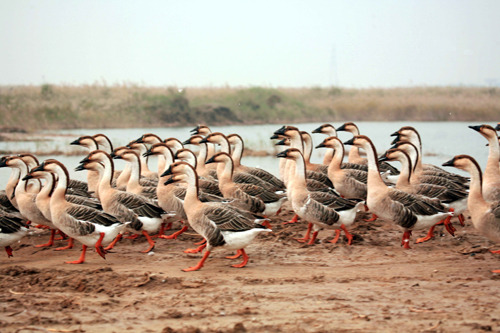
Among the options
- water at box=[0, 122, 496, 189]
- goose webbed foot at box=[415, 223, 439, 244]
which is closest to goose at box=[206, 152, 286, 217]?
goose webbed foot at box=[415, 223, 439, 244]

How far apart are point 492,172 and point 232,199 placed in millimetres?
4519

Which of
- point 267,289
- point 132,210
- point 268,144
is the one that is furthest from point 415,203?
point 268,144

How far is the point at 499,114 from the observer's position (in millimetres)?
20609

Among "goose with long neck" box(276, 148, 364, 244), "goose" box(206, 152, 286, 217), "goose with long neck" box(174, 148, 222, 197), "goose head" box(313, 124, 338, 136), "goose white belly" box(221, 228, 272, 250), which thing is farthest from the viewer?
"goose head" box(313, 124, 338, 136)

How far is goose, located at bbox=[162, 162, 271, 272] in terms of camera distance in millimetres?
6453

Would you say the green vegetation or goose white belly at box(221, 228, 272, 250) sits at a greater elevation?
the green vegetation

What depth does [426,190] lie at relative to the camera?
8.24m

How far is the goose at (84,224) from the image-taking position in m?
6.72

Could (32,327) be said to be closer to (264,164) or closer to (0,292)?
(0,292)

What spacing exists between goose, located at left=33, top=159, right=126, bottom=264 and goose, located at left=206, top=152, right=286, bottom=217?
224 centimetres

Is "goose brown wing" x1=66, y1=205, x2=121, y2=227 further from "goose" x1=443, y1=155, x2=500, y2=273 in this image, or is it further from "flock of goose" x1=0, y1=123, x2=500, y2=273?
"goose" x1=443, y1=155, x2=500, y2=273

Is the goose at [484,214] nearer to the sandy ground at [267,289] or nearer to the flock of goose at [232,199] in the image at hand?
the flock of goose at [232,199]

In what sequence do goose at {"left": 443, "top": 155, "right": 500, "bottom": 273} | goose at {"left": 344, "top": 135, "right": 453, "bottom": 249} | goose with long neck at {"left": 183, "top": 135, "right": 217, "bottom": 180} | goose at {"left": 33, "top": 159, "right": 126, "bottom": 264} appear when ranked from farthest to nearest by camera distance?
goose with long neck at {"left": 183, "top": 135, "right": 217, "bottom": 180}
goose at {"left": 344, "top": 135, "right": 453, "bottom": 249}
goose at {"left": 33, "top": 159, "right": 126, "bottom": 264}
goose at {"left": 443, "top": 155, "right": 500, "bottom": 273}

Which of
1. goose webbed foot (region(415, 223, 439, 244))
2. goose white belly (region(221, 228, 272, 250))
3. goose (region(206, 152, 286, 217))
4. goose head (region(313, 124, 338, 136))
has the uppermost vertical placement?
goose head (region(313, 124, 338, 136))
